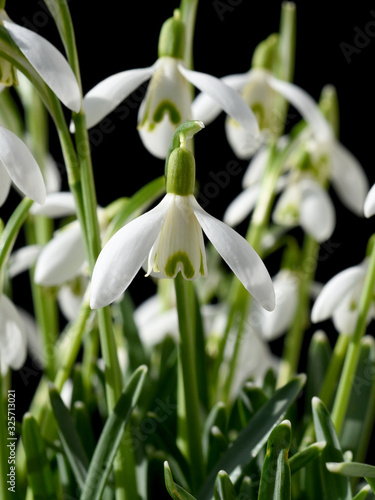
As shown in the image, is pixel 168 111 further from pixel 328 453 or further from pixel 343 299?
pixel 328 453

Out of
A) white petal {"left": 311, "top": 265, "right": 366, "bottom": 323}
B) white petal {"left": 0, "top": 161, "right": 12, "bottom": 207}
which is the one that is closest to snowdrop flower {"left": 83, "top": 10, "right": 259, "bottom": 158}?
white petal {"left": 0, "top": 161, "right": 12, "bottom": 207}

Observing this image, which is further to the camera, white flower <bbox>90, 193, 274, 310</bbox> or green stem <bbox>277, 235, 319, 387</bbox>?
green stem <bbox>277, 235, 319, 387</bbox>

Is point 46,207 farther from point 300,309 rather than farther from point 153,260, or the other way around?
point 300,309

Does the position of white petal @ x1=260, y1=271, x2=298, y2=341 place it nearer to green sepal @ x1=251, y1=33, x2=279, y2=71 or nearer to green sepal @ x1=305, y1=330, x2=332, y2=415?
green sepal @ x1=305, y1=330, x2=332, y2=415

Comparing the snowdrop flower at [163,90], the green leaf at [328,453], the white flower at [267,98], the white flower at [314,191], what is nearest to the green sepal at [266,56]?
the white flower at [267,98]

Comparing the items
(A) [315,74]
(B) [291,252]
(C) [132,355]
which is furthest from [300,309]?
(A) [315,74]

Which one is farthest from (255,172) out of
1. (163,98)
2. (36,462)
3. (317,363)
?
(36,462)

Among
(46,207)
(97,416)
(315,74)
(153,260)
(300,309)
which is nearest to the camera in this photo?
(153,260)
